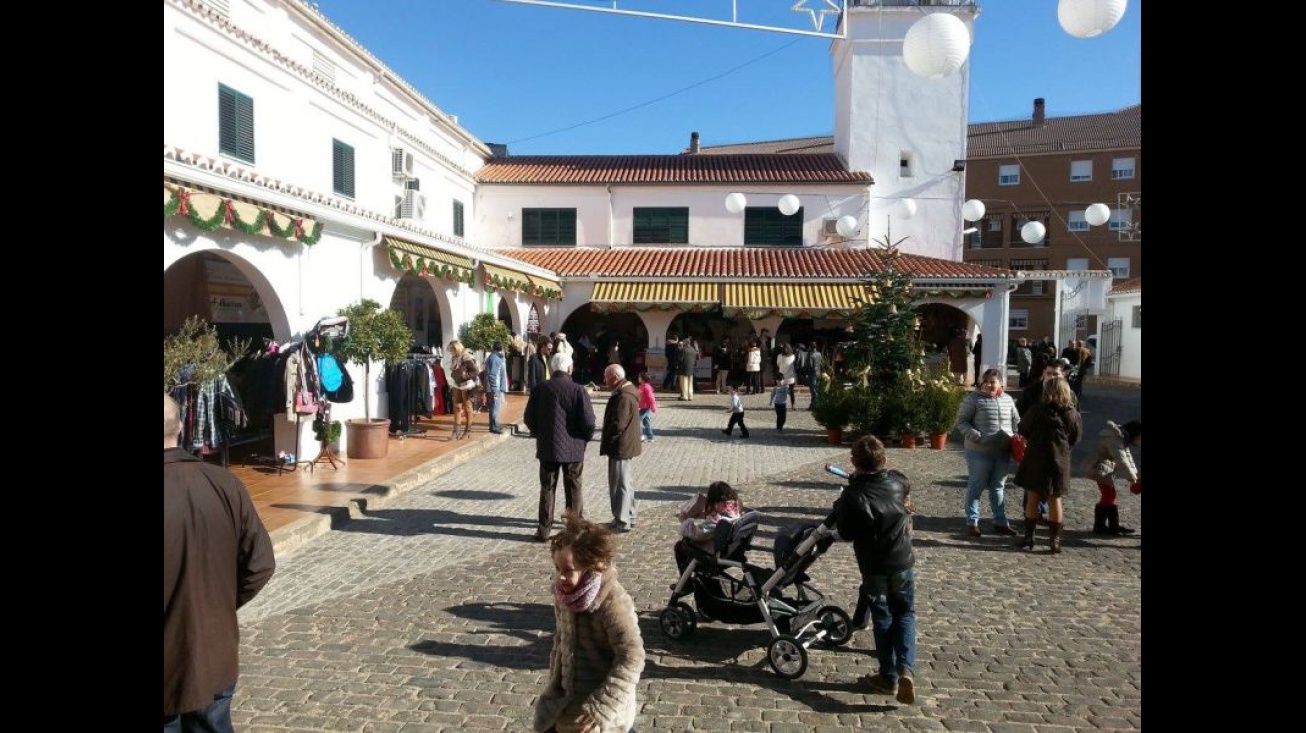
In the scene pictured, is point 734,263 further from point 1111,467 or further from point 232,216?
point 1111,467

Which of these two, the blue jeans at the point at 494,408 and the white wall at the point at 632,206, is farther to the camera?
the white wall at the point at 632,206

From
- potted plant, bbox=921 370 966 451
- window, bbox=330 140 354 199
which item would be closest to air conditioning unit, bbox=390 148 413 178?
window, bbox=330 140 354 199

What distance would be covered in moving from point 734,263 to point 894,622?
19.9m

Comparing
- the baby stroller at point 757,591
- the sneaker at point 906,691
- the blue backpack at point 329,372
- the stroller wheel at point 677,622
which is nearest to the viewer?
the sneaker at point 906,691

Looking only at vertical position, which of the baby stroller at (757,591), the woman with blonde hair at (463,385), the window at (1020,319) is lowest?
the baby stroller at (757,591)

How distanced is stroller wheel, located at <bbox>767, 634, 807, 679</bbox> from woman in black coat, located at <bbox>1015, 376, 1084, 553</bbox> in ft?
11.4

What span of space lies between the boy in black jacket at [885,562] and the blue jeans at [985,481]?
358 centimetres

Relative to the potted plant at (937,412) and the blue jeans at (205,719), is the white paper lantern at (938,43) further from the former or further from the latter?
the blue jeans at (205,719)

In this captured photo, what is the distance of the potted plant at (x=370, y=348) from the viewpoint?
413 inches

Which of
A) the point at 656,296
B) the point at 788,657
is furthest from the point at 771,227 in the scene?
the point at 788,657

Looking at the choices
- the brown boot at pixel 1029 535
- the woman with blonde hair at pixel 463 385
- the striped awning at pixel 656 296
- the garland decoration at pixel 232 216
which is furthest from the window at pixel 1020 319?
the garland decoration at pixel 232 216

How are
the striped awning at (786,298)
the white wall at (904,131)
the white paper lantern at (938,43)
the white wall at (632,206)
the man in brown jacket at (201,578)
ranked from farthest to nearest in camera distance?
the white wall at (904,131) → the white wall at (632,206) → the striped awning at (786,298) → the white paper lantern at (938,43) → the man in brown jacket at (201,578)
